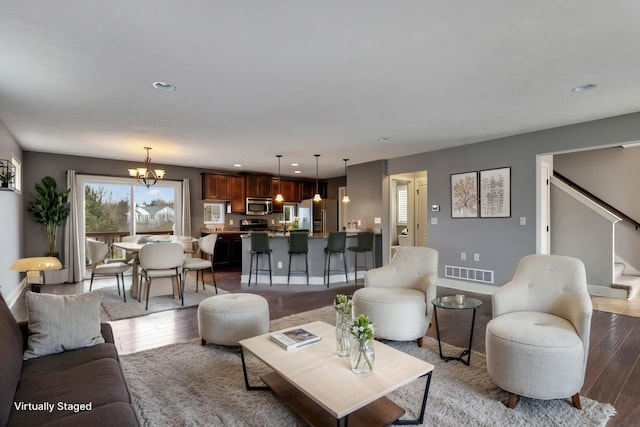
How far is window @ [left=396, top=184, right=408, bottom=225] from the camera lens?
8422mm

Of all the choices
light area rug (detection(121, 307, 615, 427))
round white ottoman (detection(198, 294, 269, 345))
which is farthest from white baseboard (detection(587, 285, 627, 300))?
round white ottoman (detection(198, 294, 269, 345))

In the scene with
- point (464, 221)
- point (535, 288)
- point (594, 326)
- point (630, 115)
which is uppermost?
point (630, 115)

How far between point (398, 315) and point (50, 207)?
247 inches

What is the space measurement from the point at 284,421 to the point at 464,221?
4.62 m

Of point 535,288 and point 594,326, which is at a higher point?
point 535,288

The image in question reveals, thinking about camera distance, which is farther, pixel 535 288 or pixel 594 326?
pixel 594 326

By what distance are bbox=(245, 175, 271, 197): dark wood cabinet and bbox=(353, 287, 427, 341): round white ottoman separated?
6109mm

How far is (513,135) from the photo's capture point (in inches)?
196

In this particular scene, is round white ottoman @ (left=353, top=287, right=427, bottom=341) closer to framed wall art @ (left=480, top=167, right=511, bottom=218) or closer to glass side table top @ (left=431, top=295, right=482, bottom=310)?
glass side table top @ (left=431, top=295, right=482, bottom=310)

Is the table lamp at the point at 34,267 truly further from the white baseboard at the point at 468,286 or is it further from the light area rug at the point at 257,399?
the white baseboard at the point at 468,286

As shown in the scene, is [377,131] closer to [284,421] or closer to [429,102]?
[429,102]

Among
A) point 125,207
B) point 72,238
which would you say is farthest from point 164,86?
point 125,207

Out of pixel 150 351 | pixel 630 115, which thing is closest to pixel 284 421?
pixel 150 351

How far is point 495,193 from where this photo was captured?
526cm
